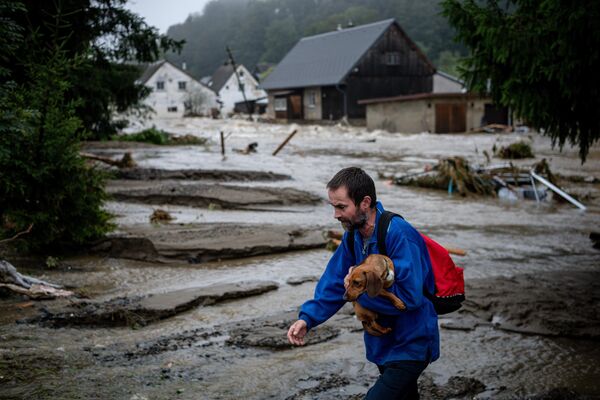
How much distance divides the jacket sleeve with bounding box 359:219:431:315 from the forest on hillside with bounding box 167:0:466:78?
3551 inches

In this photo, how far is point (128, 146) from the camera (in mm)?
30125

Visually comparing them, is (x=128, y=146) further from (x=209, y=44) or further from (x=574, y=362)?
(x=209, y=44)

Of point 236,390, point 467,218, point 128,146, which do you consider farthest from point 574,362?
point 128,146

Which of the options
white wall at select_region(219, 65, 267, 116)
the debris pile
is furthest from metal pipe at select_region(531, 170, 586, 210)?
white wall at select_region(219, 65, 267, 116)

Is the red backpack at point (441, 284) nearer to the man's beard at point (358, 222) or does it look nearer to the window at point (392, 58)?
the man's beard at point (358, 222)

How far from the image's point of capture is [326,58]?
62969mm

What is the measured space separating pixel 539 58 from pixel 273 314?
4206 mm

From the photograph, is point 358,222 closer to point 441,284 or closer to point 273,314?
point 441,284

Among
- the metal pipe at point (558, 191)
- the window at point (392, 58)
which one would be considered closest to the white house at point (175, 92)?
the window at point (392, 58)

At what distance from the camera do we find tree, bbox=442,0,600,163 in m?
7.24

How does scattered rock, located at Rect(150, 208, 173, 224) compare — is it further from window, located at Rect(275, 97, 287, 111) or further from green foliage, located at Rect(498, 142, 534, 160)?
window, located at Rect(275, 97, 287, 111)

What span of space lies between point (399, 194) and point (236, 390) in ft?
43.4

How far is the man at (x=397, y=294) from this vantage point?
3266 mm

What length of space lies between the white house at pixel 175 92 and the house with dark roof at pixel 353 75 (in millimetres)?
20454
